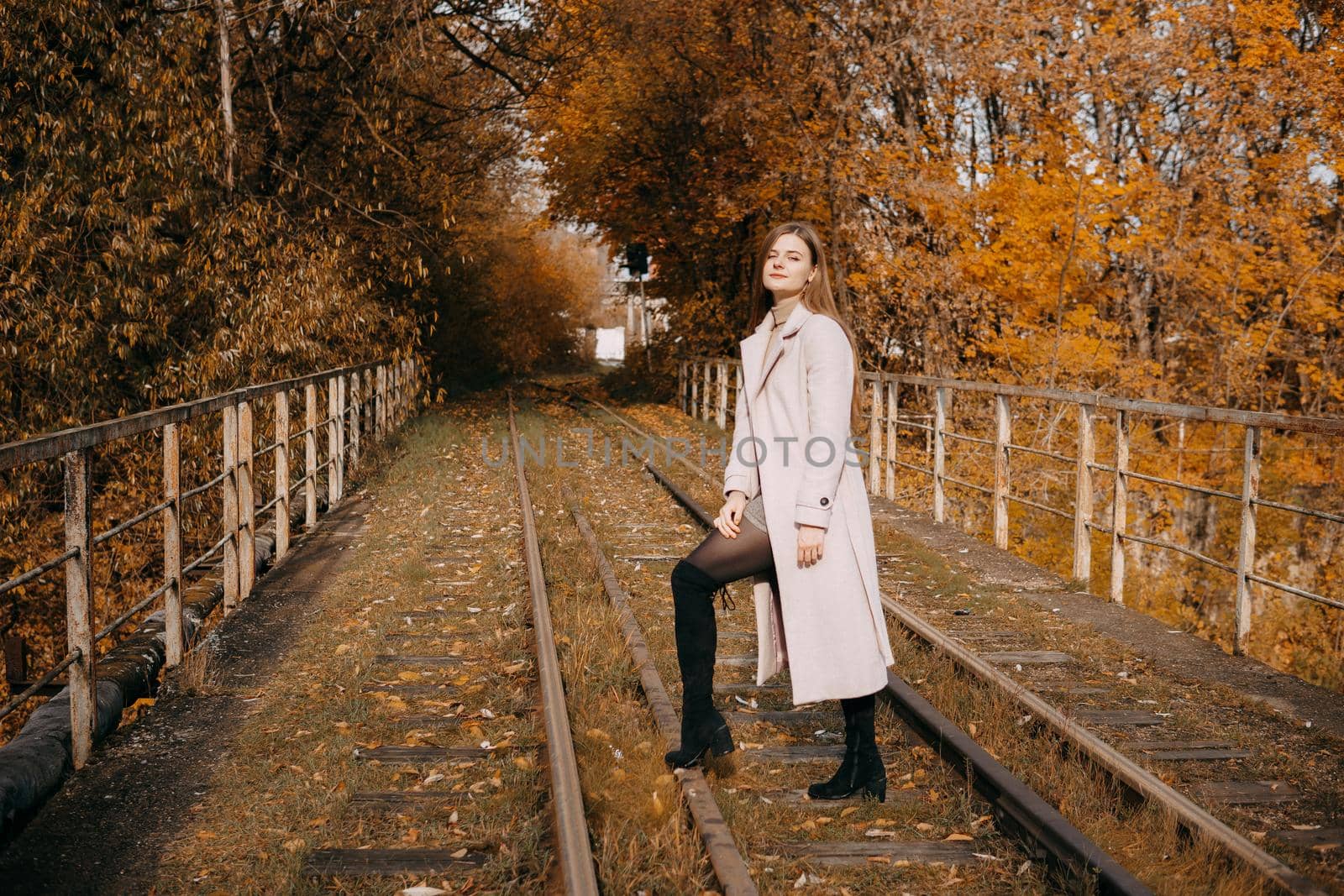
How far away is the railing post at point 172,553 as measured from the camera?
6.01 metres

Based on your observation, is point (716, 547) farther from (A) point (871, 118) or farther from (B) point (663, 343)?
(B) point (663, 343)

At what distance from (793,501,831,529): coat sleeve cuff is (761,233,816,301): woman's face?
2.43 feet

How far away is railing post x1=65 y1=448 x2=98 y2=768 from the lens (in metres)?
4.63

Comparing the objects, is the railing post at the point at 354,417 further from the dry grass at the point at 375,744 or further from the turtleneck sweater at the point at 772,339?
the turtleneck sweater at the point at 772,339

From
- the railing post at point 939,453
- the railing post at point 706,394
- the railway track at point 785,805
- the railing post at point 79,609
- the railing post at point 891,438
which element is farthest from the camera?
the railing post at point 706,394

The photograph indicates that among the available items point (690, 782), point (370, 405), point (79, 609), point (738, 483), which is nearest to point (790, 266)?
point (738, 483)

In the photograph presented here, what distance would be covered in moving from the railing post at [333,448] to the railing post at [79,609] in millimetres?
7233

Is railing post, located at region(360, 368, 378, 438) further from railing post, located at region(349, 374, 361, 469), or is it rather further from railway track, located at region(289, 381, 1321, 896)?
railway track, located at region(289, 381, 1321, 896)

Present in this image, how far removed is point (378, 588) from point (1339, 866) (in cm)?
593

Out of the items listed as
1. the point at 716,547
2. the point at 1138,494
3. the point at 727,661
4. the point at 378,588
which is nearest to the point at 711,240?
the point at 1138,494

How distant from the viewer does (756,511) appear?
391 centimetres

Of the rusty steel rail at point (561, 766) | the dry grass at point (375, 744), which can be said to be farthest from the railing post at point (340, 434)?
the rusty steel rail at point (561, 766)

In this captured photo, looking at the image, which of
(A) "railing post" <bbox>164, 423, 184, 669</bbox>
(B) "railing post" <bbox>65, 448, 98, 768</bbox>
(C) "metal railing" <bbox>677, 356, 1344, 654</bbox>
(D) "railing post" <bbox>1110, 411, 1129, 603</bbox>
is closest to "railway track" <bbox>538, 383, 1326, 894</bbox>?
(C) "metal railing" <bbox>677, 356, 1344, 654</bbox>

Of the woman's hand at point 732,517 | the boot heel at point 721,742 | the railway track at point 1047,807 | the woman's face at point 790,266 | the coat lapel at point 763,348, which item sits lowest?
the railway track at point 1047,807
